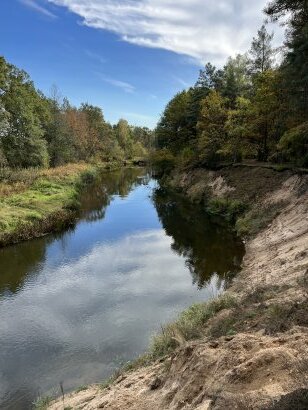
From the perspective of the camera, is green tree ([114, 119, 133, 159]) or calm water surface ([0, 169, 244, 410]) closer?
calm water surface ([0, 169, 244, 410])

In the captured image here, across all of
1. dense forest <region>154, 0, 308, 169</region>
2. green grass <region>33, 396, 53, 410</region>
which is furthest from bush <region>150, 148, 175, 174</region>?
green grass <region>33, 396, 53, 410</region>

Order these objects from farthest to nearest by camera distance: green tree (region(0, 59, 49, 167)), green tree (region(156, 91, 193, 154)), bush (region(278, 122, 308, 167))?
green tree (region(156, 91, 193, 154))
green tree (region(0, 59, 49, 167))
bush (region(278, 122, 308, 167))

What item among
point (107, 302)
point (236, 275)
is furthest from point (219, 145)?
point (107, 302)

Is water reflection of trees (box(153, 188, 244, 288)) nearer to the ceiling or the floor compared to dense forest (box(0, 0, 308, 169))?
nearer to the floor

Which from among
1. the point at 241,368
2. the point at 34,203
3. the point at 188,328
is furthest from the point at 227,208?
the point at 241,368

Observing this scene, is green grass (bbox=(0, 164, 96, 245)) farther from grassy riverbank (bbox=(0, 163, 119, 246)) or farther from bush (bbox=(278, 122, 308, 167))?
bush (bbox=(278, 122, 308, 167))

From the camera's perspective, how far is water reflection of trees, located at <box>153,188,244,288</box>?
20.9 metres

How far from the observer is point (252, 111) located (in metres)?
36.3

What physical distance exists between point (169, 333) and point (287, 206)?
1635cm

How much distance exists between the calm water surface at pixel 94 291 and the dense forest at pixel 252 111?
10.4 meters

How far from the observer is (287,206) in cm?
2505

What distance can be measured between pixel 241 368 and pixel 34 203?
27.9m

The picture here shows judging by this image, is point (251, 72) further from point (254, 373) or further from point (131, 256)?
point (254, 373)

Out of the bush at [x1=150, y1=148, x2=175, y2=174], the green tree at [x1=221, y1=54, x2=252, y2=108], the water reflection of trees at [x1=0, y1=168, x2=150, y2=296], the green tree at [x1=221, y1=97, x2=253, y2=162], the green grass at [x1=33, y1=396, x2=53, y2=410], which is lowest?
the green grass at [x1=33, y1=396, x2=53, y2=410]
